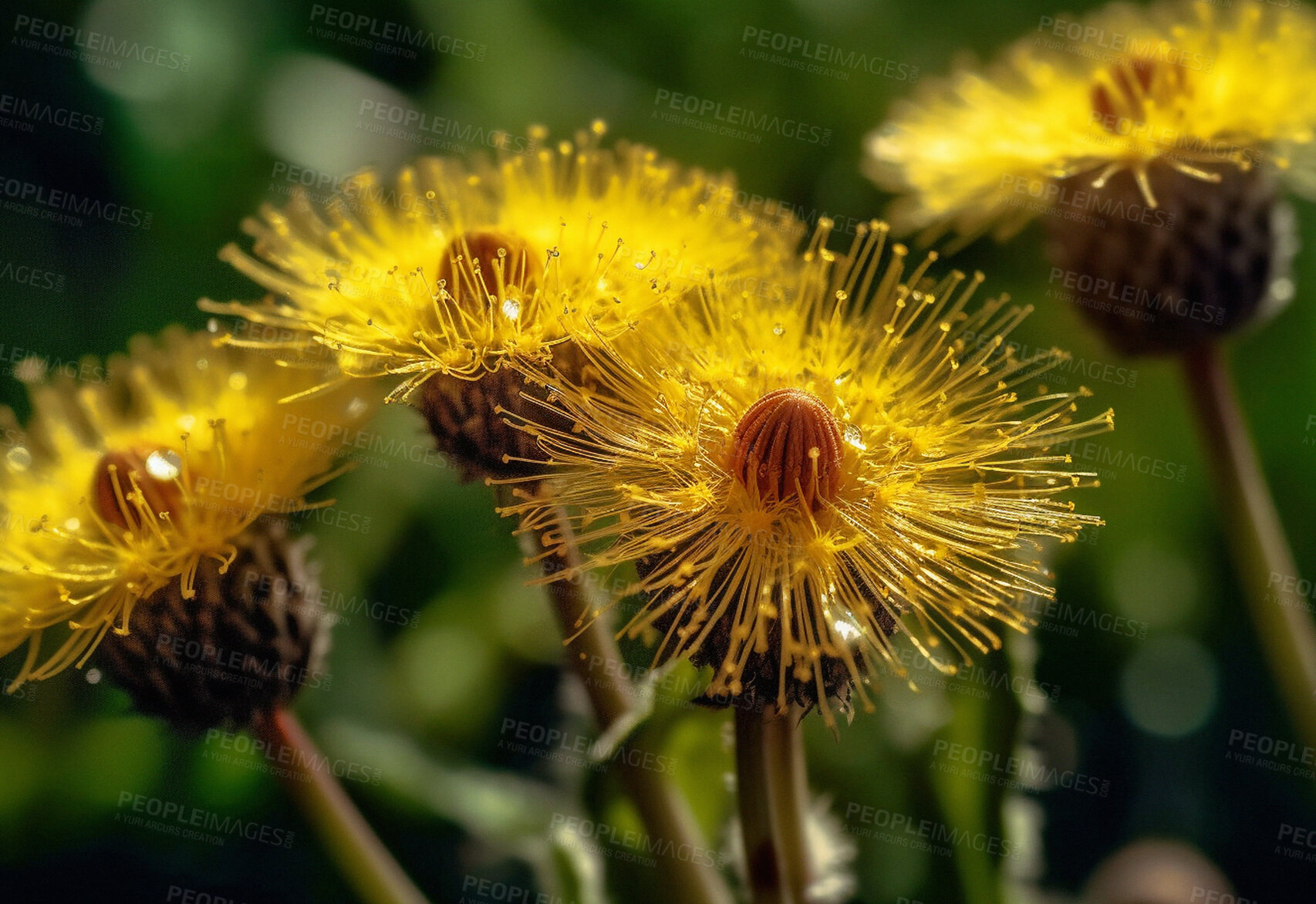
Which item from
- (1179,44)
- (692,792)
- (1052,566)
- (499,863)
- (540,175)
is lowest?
(499,863)

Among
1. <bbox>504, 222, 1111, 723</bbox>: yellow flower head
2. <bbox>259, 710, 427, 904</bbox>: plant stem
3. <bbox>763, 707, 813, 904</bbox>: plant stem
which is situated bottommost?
<bbox>259, 710, 427, 904</bbox>: plant stem

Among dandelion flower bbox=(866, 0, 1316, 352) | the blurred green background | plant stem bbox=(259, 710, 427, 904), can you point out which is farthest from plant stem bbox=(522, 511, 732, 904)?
dandelion flower bbox=(866, 0, 1316, 352)

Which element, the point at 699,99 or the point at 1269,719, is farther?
the point at 699,99

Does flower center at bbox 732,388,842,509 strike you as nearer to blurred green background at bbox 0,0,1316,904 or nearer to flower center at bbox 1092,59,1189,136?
blurred green background at bbox 0,0,1316,904

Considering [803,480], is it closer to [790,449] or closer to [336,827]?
[790,449]

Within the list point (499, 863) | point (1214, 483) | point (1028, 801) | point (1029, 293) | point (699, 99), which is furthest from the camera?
point (699, 99)

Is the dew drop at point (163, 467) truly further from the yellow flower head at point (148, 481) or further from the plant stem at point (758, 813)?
the plant stem at point (758, 813)

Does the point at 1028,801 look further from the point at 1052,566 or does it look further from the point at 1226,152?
the point at 1226,152

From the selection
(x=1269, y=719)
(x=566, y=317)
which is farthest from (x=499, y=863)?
(x=1269, y=719)
